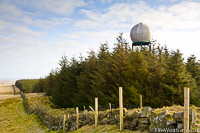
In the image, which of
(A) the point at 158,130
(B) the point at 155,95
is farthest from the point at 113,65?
(A) the point at 158,130

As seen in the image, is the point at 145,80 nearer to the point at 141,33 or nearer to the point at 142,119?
the point at 142,119

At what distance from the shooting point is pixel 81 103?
25375mm

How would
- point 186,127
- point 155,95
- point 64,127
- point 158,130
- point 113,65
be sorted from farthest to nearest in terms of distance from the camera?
point 113,65 < point 155,95 < point 64,127 < point 158,130 < point 186,127

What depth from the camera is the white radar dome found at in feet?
94.9

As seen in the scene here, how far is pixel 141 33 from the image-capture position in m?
28.9

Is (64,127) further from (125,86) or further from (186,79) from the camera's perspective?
(186,79)

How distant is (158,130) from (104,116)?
486 cm

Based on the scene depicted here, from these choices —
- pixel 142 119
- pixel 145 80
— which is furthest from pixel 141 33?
pixel 142 119

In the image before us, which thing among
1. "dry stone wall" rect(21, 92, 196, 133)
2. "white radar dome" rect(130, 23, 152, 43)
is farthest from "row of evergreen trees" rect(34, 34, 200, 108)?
"white radar dome" rect(130, 23, 152, 43)

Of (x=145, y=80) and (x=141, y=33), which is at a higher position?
(x=141, y=33)

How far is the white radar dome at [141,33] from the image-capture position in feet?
94.9

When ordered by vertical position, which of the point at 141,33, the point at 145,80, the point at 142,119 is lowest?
the point at 142,119

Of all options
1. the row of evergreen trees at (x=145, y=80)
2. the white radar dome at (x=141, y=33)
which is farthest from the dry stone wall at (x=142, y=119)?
the white radar dome at (x=141, y=33)

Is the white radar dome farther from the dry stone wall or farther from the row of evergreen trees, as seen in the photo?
the dry stone wall
